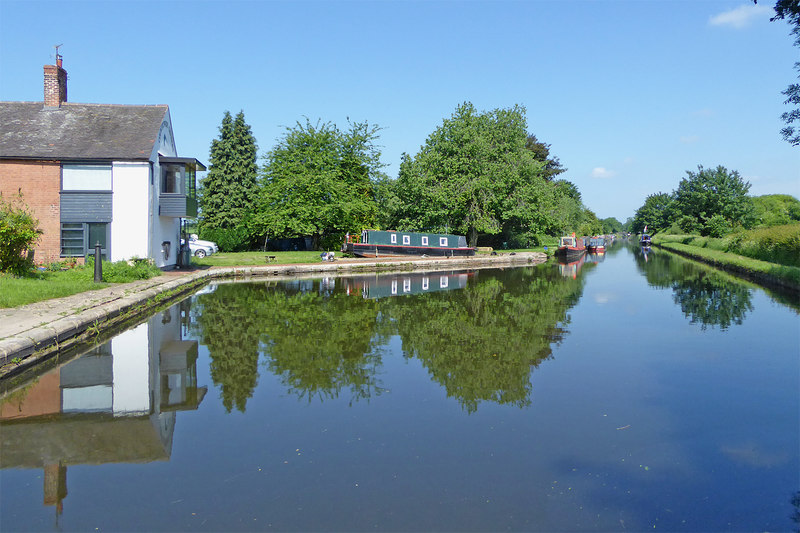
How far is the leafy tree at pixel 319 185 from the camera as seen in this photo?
39750 mm

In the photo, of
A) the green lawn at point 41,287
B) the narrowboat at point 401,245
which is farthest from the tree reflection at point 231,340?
the narrowboat at point 401,245

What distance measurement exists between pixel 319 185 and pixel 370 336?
29.8 meters

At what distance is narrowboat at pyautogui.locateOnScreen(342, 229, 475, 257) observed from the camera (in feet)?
121

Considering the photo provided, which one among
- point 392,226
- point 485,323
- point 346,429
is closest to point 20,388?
point 346,429

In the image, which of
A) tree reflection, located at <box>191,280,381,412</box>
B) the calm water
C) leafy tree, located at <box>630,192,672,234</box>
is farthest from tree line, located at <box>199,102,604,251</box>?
leafy tree, located at <box>630,192,672,234</box>

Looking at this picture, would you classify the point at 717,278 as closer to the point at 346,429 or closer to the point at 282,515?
the point at 346,429

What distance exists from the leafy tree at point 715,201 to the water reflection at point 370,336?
165ft

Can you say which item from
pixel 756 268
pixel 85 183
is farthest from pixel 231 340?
pixel 756 268

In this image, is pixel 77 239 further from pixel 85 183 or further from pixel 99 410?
pixel 99 410

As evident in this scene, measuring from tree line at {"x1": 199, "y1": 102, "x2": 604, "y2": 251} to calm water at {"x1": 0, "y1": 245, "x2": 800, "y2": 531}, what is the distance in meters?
29.2

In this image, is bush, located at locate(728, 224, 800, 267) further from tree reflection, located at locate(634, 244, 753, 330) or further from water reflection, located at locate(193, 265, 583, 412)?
water reflection, located at locate(193, 265, 583, 412)

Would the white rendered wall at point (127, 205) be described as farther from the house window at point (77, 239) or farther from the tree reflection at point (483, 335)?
the tree reflection at point (483, 335)

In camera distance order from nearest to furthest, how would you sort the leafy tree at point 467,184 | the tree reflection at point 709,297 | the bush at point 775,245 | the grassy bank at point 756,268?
1. the tree reflection at point 709,297
2. the grassy bank at point 756,268
3. the bush at point 775,245
4. the leafy tree at point 467,184

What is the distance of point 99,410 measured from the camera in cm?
652
